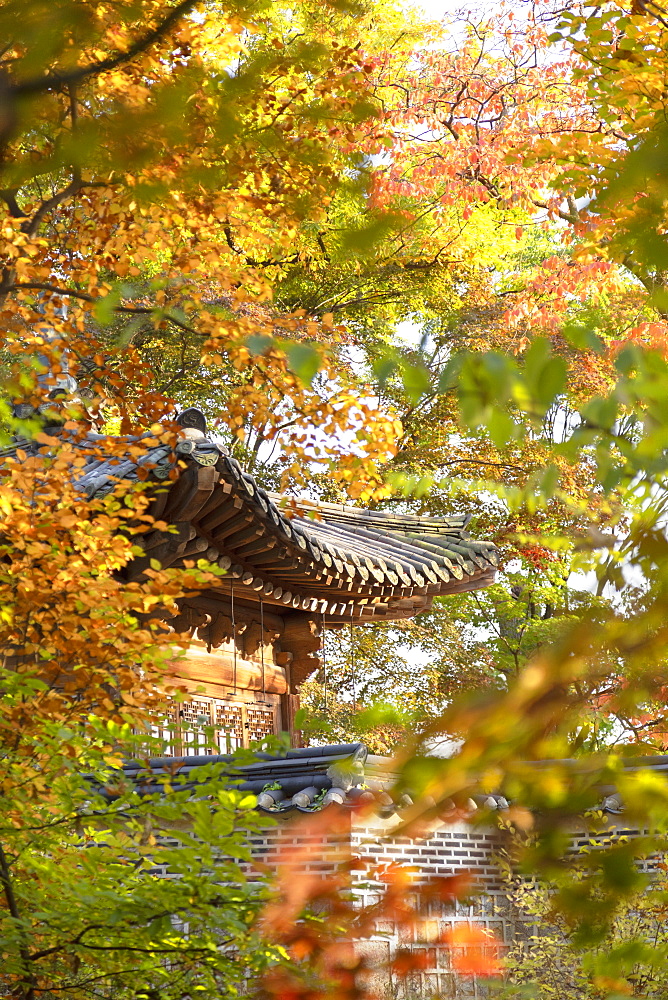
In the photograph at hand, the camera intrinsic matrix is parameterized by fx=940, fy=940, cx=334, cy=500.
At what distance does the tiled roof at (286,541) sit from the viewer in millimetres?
5473

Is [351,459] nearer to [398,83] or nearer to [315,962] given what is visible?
[315,962]

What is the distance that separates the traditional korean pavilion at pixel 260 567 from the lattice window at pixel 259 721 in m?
0.01

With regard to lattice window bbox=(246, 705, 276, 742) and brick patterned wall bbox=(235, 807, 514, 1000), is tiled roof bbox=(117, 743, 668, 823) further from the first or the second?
lattice window bbox=(246, 705, 276, 742)

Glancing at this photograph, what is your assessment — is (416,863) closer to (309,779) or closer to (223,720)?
(309,779)

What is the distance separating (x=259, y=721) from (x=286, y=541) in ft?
6.63

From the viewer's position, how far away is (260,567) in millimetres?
6695

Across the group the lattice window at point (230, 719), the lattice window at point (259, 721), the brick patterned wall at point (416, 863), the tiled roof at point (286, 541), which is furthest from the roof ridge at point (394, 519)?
the brick patterned wall at point (416, 863)

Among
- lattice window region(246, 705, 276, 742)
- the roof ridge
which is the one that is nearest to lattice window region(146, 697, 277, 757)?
lattice window region(246, 705, 276, 742)

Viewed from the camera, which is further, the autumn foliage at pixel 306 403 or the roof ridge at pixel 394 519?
the roof ridge at pixel 394 519

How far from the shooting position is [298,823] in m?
5.46

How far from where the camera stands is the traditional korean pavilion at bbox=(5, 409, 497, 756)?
5551 millimetres

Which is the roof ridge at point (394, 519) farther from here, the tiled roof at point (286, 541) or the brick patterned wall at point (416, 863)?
the brick patterned wall at point (416, 863)

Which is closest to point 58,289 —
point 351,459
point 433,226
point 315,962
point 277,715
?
point 351,459

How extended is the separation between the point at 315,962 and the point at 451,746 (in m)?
1.39
